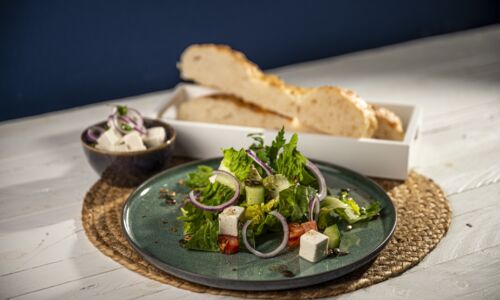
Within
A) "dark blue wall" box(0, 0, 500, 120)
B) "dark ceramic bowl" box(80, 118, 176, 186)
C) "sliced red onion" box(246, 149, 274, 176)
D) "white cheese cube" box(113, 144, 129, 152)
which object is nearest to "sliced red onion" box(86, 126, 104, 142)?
"dark ceramic bowl" box(80, 118, 176, 186)

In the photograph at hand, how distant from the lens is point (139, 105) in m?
3.19

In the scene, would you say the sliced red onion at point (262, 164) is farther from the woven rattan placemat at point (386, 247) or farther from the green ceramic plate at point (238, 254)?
the woven rattan placemat at point (386, 247)

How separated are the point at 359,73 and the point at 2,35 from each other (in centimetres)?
174

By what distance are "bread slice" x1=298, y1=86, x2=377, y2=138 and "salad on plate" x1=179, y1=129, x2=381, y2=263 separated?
13.9 inches

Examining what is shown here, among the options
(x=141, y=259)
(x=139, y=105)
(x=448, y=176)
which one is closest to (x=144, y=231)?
(x=141, y=259)

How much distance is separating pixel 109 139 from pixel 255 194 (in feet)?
2.00

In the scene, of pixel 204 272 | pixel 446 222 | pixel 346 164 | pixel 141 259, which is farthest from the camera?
pixel 346 164

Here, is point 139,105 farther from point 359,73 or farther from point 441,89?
point 441,89

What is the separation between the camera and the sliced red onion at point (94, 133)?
2.31m

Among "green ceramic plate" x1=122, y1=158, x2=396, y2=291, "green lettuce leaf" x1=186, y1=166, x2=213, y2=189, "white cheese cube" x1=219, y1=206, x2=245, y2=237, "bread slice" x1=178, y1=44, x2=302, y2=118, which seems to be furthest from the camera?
"bread slice" x1=178, y1=44, x2=302, y2=118

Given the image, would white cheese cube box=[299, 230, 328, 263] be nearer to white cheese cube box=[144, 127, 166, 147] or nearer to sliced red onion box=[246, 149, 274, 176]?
sliced red onion box=[246, 149, 274, 176]

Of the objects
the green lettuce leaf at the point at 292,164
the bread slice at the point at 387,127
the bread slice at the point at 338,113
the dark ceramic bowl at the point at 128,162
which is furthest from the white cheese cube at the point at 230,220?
the bread slice at the point at 387,127

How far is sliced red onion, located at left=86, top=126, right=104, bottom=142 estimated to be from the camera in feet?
7.57

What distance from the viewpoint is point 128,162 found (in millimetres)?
2211
